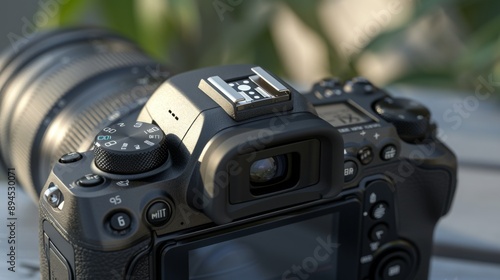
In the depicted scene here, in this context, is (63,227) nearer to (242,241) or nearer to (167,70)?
(242,241)

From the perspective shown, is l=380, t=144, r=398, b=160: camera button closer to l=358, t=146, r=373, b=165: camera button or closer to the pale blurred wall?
l=358, t=146, r=373, b=165: camera button

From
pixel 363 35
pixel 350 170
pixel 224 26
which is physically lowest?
pixel 363 35

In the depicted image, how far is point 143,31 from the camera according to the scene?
1.31m

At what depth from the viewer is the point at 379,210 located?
0.71 m

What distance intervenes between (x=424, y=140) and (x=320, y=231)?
14cm

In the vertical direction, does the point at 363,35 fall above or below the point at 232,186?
below

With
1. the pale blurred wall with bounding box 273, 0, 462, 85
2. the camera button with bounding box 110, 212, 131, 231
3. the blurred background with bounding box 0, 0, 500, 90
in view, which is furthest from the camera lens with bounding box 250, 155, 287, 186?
the pale blurred wall with bounding box 273, 0, 462, 85

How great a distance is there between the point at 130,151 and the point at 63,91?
0.96 feet

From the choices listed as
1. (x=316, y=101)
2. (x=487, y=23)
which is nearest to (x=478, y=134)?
(x=487, y=23)

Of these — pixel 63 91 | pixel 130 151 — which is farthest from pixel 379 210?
pixel 63 91

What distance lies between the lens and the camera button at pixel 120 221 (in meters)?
0.57

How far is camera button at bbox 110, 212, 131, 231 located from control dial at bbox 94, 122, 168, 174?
0.03m

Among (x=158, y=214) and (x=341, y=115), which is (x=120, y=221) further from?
(x=341, y=115)

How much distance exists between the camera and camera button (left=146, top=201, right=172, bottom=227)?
23.0 inches
